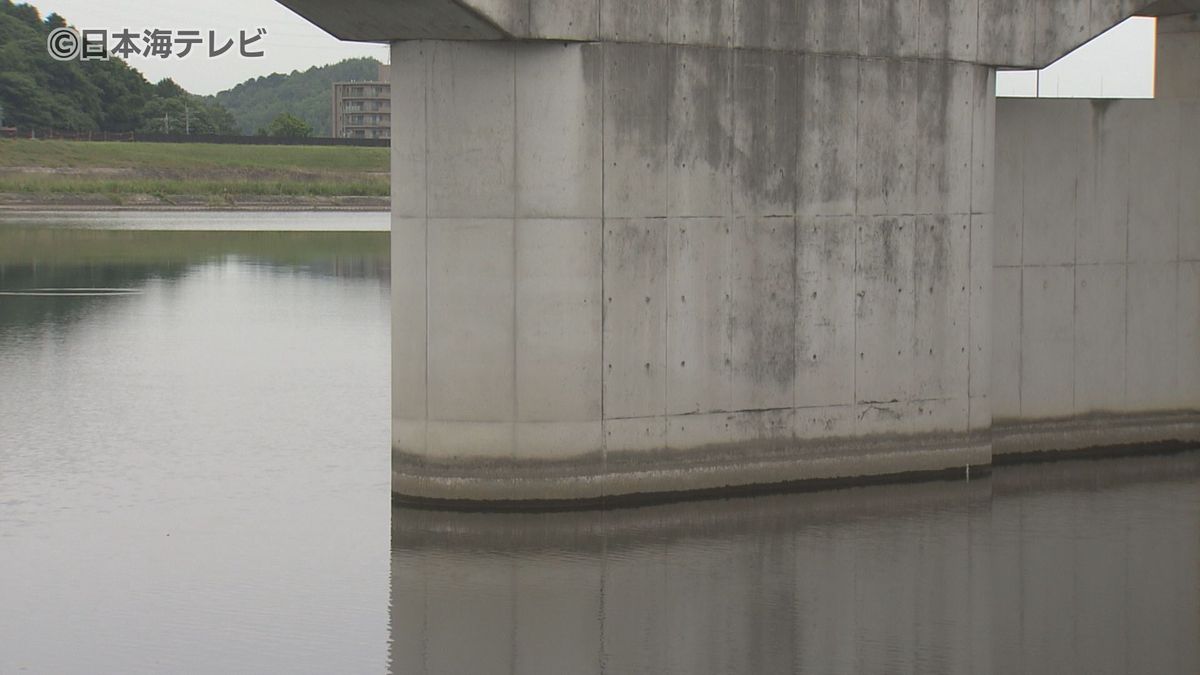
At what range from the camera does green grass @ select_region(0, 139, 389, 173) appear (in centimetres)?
10994

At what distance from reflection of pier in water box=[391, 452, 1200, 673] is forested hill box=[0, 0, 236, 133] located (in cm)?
12909

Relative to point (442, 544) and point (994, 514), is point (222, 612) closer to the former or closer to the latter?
point (442, 544)

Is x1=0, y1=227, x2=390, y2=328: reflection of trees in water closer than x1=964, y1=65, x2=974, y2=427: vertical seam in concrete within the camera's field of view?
No

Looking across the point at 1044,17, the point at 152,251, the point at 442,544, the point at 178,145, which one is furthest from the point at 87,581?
the point at 178,145

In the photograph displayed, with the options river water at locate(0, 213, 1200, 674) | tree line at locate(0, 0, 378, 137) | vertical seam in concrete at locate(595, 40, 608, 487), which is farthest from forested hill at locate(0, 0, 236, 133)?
vertical seam in concrete at locate(595, 40, 608, 487)

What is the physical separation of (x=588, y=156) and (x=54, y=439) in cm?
782

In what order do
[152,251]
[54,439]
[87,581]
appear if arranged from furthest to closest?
[152,251] < [54,439] < [87,581]

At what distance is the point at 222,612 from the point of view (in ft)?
47.0

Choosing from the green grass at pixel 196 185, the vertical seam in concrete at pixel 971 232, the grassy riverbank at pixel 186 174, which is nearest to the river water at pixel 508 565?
the vertical seam in concrete at pixel 971 232

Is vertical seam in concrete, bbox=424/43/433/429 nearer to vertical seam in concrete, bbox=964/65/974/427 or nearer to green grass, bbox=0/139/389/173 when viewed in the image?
vertical seam in concrete, bbox=964/65/974/427

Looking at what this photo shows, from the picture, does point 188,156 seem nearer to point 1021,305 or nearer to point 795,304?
point 1021,305

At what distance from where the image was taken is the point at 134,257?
170 feet

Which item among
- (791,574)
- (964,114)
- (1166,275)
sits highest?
(964,114)

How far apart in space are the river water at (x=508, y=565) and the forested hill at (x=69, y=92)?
123 meters
